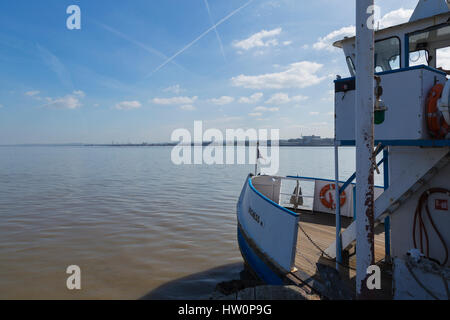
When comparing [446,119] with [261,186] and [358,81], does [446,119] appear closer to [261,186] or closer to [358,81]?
[358,81]

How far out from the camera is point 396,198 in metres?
4.87

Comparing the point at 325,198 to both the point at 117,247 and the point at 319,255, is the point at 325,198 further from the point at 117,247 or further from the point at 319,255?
the point at 117,247

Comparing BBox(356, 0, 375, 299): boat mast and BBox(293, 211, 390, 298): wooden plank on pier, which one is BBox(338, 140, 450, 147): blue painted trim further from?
BBox(293, 211, 390, 298): wooden plank on pier

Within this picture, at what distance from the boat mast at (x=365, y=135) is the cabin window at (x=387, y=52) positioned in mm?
3037

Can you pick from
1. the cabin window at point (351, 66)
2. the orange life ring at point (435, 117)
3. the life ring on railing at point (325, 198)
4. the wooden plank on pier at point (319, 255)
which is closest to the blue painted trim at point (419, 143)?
the orange life ring at point (435, 117)

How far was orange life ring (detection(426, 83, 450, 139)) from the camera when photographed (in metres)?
4.21

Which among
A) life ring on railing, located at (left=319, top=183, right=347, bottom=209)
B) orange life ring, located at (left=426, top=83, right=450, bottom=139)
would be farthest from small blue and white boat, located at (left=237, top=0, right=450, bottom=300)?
life ring on railing, located at (left=319, top=183, right=347, bottom=209)

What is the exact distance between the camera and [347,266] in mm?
5469

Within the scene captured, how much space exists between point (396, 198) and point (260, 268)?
3093 mm
